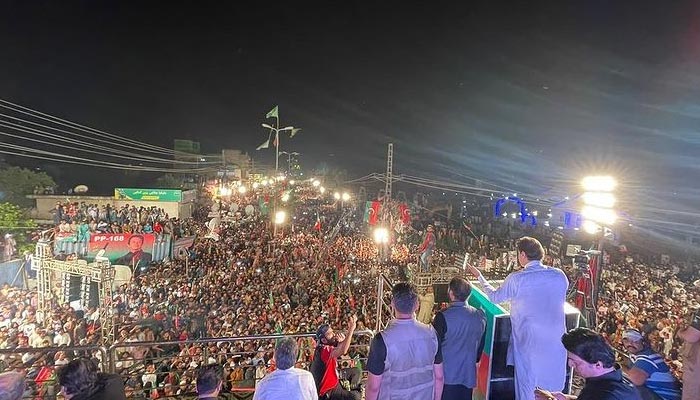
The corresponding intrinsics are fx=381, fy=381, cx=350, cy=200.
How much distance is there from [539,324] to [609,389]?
1.11m

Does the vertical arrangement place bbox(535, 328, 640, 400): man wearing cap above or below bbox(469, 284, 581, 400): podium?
above

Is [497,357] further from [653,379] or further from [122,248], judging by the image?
[122,248]

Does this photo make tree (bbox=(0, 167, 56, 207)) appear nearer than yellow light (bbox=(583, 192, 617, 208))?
No

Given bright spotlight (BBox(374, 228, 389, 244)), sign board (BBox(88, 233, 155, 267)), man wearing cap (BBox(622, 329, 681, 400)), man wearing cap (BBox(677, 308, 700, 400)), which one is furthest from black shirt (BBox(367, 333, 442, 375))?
sign board (BBox(88, 233, 155, 267))

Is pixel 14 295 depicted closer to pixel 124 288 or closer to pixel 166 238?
pixel 124 288

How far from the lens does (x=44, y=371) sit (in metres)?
6.95

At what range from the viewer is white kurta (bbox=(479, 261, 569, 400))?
10.5 ft

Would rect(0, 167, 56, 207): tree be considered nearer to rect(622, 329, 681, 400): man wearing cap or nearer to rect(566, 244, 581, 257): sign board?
rect(566, 244, 581, 257): sign board

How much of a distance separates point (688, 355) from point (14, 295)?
621 inches

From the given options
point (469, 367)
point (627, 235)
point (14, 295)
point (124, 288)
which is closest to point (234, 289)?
point (124, 288)

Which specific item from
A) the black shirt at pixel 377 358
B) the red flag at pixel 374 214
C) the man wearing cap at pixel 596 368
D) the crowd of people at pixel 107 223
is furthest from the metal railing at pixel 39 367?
the red flag at pixel 374 214

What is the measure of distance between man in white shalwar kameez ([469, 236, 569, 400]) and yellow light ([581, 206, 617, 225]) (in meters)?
3.09

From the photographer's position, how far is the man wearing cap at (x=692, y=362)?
3.21 meters

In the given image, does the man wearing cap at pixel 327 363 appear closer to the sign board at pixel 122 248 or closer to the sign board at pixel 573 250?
the sign board at pixel 573 250
